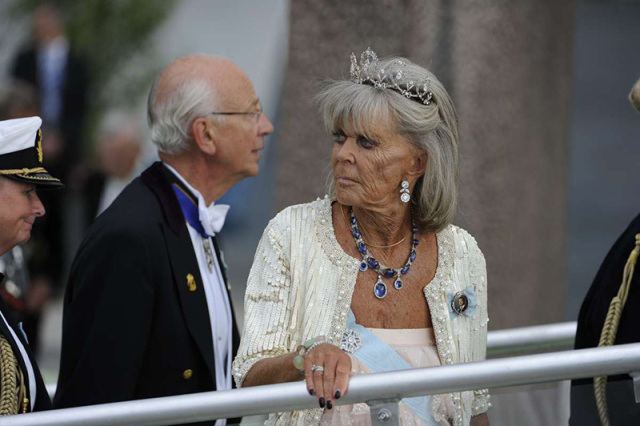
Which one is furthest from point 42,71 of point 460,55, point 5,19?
point 460,55

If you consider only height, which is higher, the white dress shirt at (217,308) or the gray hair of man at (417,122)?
the gray hair of man at (417,122)

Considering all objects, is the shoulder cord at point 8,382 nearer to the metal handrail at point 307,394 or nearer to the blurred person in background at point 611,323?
the metal handrail at point 307,394

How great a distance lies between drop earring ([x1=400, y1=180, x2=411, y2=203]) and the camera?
406cm

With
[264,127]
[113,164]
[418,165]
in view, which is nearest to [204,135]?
[264,127]

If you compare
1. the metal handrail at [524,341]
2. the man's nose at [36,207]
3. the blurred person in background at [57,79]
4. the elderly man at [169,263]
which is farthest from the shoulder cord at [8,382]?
the blurred person in background at [57,79]

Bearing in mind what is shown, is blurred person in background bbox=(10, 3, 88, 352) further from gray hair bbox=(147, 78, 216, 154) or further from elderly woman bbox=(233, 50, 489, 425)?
elderly woman bbox=(233, 50, 489, 425)

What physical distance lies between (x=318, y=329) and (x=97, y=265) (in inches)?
37.8

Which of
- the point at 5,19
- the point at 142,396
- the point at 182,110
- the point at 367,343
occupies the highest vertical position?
the point at 5,19

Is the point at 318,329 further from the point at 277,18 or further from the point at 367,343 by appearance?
the point at 277,18

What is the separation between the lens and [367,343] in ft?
12.8

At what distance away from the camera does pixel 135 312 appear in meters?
4.54

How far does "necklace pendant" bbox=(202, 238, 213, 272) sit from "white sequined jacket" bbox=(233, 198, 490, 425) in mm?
1026

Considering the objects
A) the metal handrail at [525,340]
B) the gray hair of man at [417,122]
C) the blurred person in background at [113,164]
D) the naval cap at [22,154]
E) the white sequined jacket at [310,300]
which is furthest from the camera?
the blurred person in background at [113,164]

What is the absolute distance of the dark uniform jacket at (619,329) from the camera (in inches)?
152
